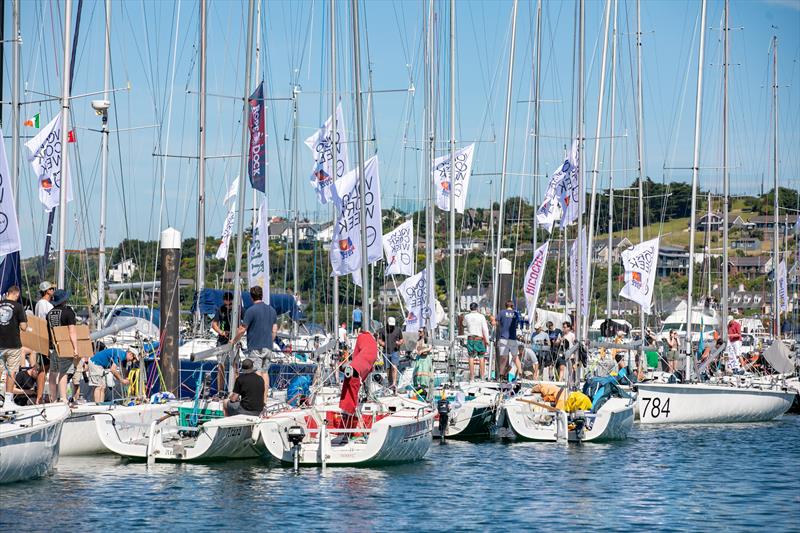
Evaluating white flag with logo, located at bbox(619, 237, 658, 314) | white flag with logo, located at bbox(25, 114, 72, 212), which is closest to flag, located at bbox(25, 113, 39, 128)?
white flag with logo, located at bbox(25, 114, 72, 212)

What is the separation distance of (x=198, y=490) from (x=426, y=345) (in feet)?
38.1

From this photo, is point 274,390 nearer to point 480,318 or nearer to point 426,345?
point 426,345

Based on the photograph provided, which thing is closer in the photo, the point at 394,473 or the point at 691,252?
the point at 394,473

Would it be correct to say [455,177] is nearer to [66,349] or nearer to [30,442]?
[66,349]

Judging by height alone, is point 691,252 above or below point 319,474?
above

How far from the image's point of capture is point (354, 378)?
20.6 meters

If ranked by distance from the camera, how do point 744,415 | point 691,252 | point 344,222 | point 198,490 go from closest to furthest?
point 198,490, point 344,222, point 744,415, point 691,252

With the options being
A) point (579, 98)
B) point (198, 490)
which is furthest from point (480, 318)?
point (198, 490)

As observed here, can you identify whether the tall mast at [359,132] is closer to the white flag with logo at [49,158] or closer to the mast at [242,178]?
the mast at [242,178]

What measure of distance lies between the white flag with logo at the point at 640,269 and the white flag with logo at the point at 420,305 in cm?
467

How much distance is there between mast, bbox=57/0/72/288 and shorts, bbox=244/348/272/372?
409 cm

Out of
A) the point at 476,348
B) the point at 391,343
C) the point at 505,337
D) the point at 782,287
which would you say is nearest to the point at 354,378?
the point at 391,343

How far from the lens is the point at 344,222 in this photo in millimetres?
23438

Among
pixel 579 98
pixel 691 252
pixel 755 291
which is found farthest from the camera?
pixel 755 291
